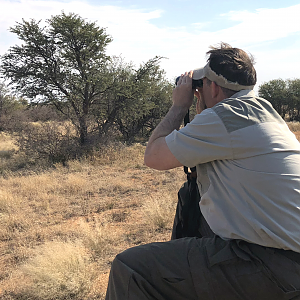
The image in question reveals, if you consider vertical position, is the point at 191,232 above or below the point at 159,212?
above

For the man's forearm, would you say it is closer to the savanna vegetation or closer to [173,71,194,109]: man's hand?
[173,71,194,109]: man's hand

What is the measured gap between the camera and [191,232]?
6.79ft

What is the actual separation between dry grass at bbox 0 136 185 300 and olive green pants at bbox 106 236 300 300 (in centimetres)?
A: 156

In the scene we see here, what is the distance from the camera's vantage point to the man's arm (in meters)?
1.65

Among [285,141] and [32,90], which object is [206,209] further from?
[32,90]

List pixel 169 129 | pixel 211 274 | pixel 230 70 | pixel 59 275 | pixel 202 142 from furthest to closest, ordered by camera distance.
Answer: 1. pixel 59 275
2. pixel 169 129
3. pixel 230 70
4. pixel 202 142
5. pixel 211 274

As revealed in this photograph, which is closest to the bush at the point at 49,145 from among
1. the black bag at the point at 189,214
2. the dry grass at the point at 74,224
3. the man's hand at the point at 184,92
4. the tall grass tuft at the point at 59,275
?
the dry grass at the point at 74,224

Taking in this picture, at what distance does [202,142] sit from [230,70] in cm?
49

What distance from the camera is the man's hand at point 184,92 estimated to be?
1.93 meters

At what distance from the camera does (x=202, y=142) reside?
1519mm

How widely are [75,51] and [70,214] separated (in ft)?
25.1

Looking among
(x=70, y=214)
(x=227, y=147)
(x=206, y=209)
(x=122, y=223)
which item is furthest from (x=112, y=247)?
(x=227, y=147)

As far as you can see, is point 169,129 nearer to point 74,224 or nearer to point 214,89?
point 214,89

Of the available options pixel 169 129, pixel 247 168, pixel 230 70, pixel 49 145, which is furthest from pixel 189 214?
pixel 49 145
